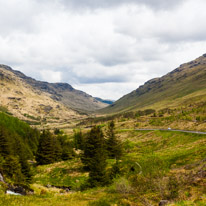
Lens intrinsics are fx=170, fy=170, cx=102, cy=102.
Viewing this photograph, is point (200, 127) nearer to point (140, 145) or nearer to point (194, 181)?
point (140, 145)

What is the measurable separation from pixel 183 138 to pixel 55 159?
53.5 metres

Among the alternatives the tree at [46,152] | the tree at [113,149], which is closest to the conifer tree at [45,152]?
the tree at [46,152]

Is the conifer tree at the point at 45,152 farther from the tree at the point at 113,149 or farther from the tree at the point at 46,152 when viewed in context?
the tree at the point at 113,149

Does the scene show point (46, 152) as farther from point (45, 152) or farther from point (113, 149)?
point (113, 149)

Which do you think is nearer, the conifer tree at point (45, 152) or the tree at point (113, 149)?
the tree at point (113, 149)

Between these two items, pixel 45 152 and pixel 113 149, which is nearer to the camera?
pixel 113 149

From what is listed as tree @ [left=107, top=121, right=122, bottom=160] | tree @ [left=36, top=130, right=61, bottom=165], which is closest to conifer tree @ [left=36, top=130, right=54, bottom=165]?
tree @ [left=36, top=130, right=61, bottom=165]

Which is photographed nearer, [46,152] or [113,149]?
[113,149]

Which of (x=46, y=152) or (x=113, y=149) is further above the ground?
(x=113, y=149)

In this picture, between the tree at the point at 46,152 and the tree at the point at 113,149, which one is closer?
the tree at the point at 113,149

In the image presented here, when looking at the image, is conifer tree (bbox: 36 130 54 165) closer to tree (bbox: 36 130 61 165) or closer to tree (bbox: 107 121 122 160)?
tree (bbox: 36 130 61 165)

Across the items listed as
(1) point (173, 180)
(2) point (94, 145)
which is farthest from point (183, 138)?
(1) point (173, 180)

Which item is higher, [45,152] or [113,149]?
[113,149]

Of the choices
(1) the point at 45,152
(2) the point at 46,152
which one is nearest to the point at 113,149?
(2) the point at 46,152
